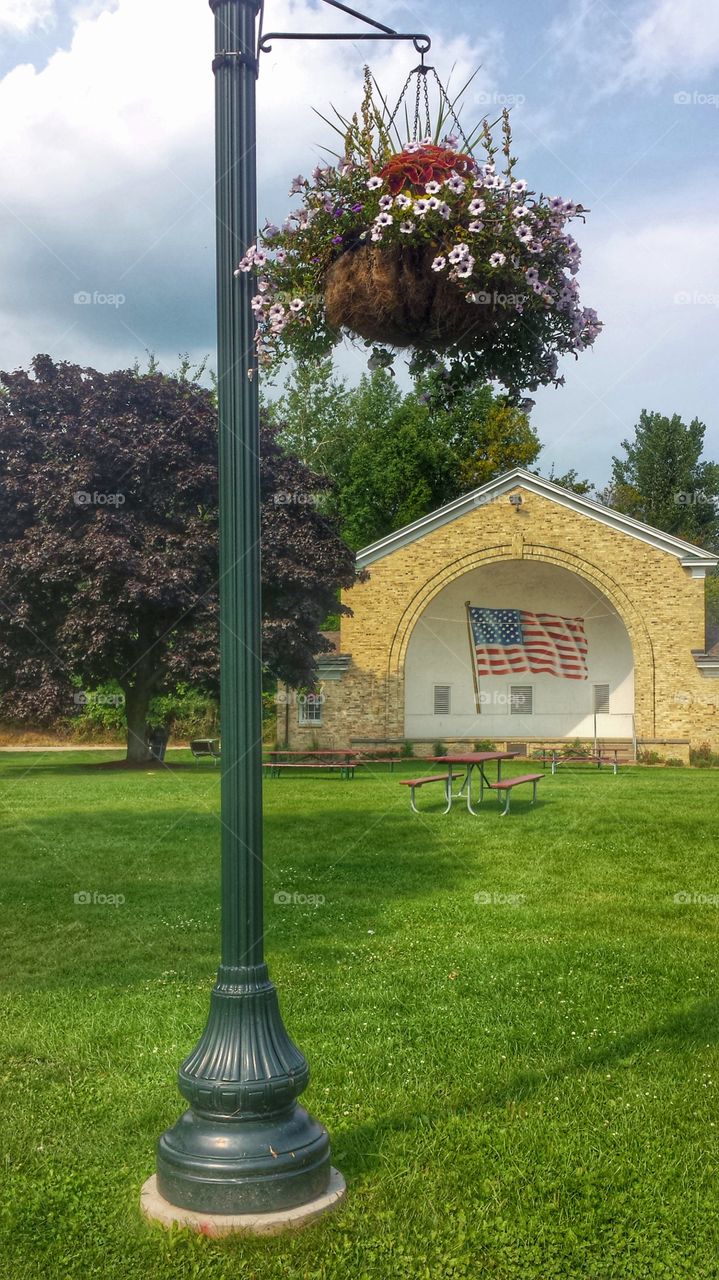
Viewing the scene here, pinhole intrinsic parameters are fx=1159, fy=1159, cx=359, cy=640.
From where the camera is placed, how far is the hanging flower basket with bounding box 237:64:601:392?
4004 millimetres

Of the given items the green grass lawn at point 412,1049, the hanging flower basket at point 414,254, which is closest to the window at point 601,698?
the green grass lawn at point 412,1049

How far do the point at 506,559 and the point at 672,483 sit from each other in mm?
26475

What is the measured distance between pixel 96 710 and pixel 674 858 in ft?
96.5

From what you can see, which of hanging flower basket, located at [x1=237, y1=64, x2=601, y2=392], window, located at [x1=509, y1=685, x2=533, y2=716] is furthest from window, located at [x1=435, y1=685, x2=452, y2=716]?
hanging flower basket, located at [x1=237, y1=64, x2=601, y2=392]

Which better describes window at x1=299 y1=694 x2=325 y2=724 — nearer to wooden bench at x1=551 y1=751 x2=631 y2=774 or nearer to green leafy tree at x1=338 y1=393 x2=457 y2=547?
wooden bench at x1=551 y1=751 x2=631 y2=774

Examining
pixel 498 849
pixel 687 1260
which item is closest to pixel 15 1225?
pixel 687 1260

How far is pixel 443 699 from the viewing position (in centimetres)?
3631

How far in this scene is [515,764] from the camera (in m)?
29.2

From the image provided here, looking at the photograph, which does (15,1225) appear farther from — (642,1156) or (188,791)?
(188,791)

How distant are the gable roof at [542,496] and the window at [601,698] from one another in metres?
5.31

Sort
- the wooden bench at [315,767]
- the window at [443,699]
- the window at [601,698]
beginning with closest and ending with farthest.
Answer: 1. the wooden bench at [315,767]
2. the window at [443,699]
3. the window at [601,698]

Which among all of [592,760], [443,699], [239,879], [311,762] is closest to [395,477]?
[443,699]

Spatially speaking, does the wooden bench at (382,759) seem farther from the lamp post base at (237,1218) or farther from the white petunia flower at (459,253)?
the white petunia flower at (459,253)

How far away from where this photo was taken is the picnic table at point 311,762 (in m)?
24.0
